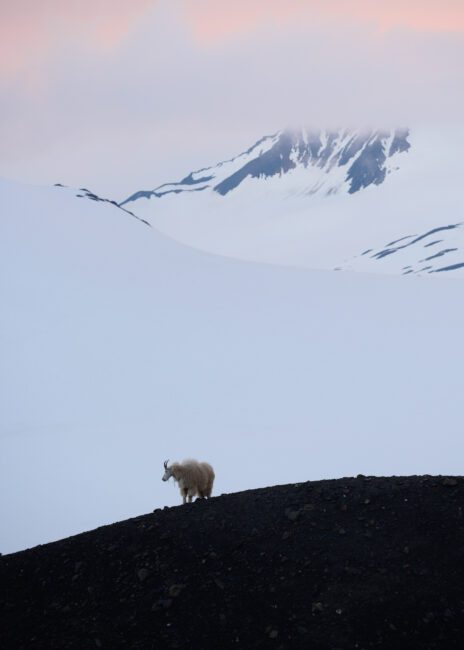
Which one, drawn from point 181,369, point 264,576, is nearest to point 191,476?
point 264,576

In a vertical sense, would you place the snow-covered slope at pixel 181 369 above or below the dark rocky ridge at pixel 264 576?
below

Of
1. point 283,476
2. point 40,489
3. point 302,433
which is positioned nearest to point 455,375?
point 302,433

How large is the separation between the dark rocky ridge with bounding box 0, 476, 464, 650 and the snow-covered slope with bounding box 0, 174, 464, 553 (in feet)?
57.9

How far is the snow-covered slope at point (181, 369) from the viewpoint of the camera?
3391 cm

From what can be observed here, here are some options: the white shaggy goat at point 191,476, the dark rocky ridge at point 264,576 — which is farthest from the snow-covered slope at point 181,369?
the dark rocky ridge at point 264,576

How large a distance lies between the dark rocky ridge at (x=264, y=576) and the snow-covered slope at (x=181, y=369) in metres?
17.7

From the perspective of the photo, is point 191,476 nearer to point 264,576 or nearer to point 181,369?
point 264,576

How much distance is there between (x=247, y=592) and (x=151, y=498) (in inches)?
850

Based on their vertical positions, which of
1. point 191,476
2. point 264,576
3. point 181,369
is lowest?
point 181,369

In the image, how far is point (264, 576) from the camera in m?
10.4

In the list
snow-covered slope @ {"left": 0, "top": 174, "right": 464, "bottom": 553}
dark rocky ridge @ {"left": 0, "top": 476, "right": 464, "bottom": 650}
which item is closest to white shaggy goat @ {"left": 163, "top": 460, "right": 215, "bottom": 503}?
dark rocky ridge @ {"left": 0, "top": 476, "right": 464, "bottom": 650}

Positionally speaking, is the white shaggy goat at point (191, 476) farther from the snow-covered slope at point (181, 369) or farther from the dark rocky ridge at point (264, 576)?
the snow-covered slope at point (181, 369)

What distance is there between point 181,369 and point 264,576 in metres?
40.7

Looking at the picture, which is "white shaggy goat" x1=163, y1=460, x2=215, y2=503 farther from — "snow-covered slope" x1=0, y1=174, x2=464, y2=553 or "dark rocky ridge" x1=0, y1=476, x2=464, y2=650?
"snow-covered slope" x1=0, y1=174, x2=464, y2=553
